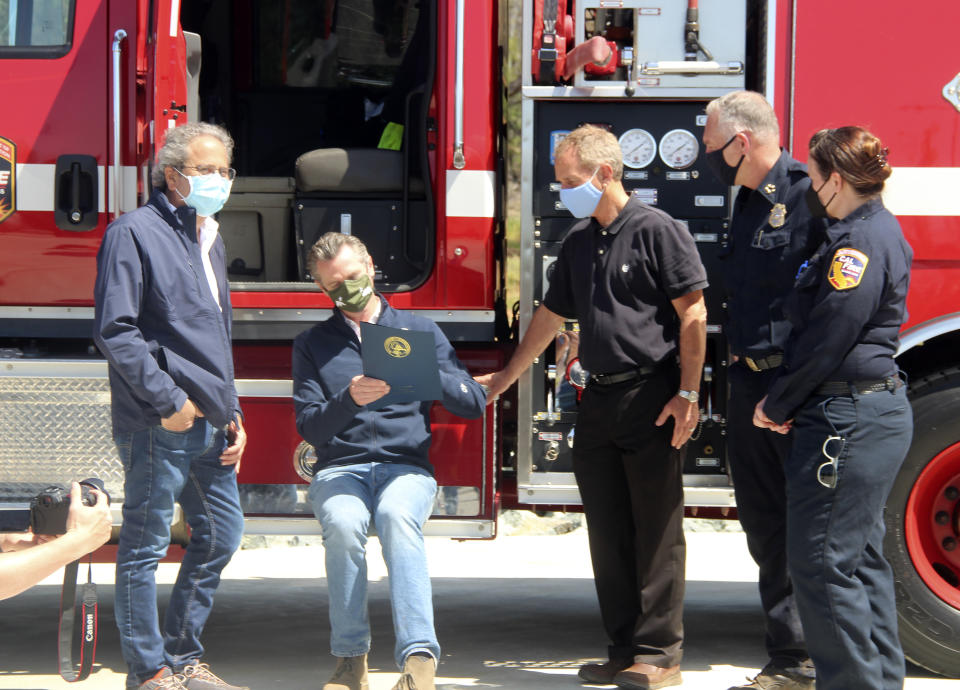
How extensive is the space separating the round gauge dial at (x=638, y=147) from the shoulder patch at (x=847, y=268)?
3.51ft

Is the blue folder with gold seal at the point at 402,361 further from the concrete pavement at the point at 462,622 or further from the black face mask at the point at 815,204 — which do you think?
the black face mask at the point at 815,204

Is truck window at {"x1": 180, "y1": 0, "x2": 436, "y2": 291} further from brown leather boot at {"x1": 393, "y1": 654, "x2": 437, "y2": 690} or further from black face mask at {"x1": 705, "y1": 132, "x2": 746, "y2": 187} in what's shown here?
brown leather boot at {"x1": 393, "y1": 654, "x2": 437, "y2": 690}

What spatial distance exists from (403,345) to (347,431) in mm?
403

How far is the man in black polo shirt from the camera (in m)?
3.91

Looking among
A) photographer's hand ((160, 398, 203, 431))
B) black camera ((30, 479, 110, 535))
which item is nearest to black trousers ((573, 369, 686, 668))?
photographer's hand ((160, 398, 203, 431))

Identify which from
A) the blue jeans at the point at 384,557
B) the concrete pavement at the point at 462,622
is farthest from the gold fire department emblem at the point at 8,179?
the concrete pavement at the point at 462,622

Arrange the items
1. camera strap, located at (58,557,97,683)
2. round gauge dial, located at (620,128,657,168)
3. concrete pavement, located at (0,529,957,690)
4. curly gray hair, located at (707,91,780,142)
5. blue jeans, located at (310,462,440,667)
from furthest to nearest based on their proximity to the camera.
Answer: concrete pavement, located at (0,529,957,690) < round gauge dial, located at (620,128,657,168) < curly gray hair, located at (707,91,780,142) < blue jeans, located at (310,462,440,667) < camera strap, located at (58,557,97,683)

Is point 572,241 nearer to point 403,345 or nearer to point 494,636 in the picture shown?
point 403,345

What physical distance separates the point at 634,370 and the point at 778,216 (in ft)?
2.16

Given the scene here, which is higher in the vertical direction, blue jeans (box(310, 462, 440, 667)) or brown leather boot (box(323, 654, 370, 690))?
blue jeans (box(310, 462, 440, 667))

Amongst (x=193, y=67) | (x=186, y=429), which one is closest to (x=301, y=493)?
(x=186, y=429)

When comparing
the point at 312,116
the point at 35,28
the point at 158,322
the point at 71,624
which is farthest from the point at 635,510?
the point at 35,28

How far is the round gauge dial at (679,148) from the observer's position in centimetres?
418

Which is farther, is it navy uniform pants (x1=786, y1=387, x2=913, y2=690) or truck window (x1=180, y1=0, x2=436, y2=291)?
truck window (x1=180, y1=0, x2=436, y2=291)
